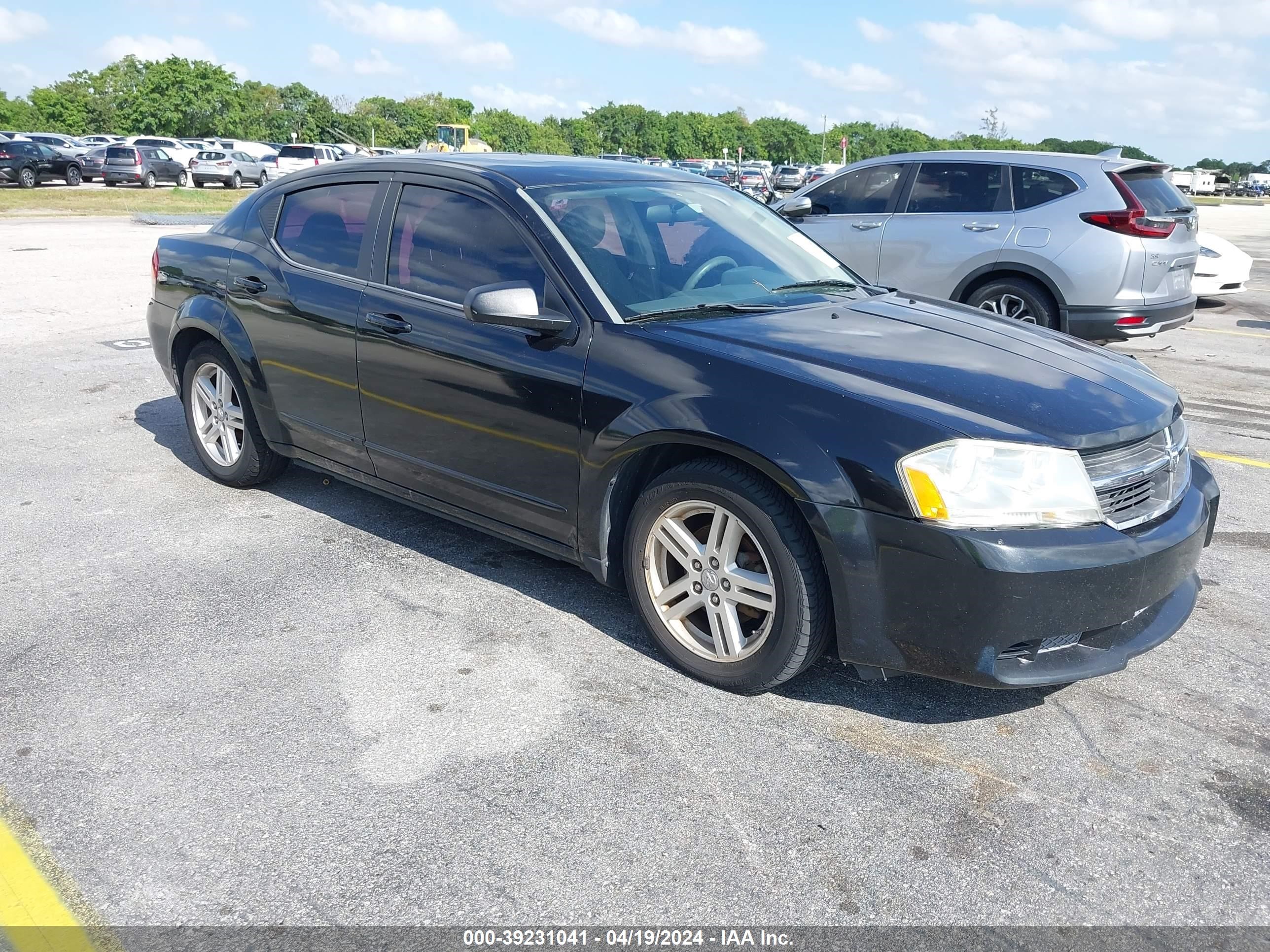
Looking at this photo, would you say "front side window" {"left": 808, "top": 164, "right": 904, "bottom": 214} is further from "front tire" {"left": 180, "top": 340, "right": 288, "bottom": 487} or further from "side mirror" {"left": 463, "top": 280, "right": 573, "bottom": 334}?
"side mirror" {"left": 463, "top": 280, "right": 573, "bottom": 334}

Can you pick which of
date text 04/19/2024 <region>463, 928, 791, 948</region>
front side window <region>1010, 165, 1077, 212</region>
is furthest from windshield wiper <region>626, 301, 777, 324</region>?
front side window <region>1010, 165, 1077, 212</region>

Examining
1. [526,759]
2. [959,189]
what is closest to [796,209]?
[959,189]

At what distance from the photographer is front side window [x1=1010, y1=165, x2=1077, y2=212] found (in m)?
8.70

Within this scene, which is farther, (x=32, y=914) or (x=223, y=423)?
(x=223, y=423)

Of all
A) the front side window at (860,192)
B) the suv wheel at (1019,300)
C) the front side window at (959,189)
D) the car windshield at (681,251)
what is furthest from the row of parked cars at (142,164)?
the car windshield at (681,251)

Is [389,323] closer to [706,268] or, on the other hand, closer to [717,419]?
[706,268]

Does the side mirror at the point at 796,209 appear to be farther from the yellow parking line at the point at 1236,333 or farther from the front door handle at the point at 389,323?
the yellow parking line at the point at 1236,333

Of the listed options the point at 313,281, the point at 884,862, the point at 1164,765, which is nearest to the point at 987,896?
the point at 884,862

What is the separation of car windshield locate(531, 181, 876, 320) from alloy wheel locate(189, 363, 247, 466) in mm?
2161

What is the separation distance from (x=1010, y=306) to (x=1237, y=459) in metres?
2.75

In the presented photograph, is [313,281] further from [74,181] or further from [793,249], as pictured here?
[74,181]

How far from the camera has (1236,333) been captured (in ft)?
38.1

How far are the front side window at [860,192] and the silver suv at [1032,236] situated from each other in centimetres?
1

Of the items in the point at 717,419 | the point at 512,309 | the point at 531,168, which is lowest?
the point at 717,419
